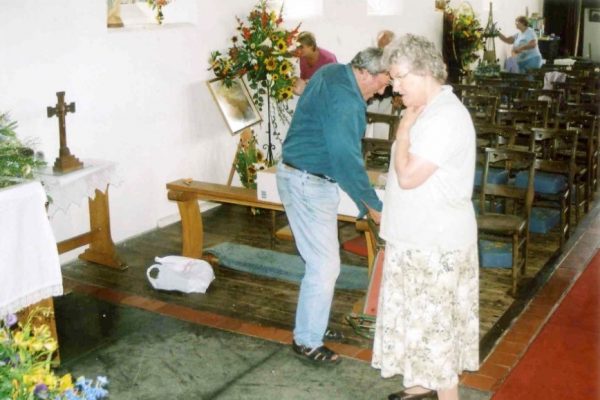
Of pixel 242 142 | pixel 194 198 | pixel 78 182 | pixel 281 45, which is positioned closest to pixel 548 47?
pixel 281 45

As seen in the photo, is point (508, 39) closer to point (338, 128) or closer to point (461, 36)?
point (461, 36)

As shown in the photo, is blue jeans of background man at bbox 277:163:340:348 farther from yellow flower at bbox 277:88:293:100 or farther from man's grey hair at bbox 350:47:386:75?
yellow flower at bbox 277:88:293:100

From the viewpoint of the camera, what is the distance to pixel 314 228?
3863 mm

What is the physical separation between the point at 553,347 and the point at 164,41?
424 cm

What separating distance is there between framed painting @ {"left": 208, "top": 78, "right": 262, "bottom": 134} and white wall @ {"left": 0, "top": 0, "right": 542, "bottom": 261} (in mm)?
176

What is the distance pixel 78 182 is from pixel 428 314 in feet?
10.3

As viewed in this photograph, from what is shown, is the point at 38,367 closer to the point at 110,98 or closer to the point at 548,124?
the point at 110,98

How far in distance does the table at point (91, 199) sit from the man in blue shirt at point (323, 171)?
203 cm

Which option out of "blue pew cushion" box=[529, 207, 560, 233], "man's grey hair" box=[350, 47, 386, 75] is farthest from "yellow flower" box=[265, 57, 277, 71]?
"man's grey hair" box=[350, 47, 386, 75]

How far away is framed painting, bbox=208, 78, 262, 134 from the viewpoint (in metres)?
7.22

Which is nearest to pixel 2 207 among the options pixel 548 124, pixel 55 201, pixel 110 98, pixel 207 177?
pixel 55 201

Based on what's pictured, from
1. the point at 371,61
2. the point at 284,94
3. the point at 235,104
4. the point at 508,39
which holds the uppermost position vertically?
the point at 508,39

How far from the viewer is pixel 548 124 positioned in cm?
841

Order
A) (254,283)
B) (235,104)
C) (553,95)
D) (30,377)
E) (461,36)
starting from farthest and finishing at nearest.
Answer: (461,36) < (553,95) < (235,104) < (254,283) < (30,377)
